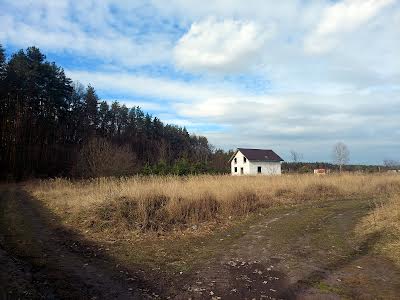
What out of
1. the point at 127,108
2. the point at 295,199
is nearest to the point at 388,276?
the point at 295,199

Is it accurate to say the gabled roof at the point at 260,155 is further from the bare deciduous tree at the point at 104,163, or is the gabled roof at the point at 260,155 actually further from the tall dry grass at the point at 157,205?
the tall dry grass at the point at 157,205

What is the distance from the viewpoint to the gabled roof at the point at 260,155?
61.8 m

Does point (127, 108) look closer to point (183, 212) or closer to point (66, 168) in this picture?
point (66, 168)

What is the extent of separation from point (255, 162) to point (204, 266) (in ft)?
181

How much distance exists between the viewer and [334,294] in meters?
5.54

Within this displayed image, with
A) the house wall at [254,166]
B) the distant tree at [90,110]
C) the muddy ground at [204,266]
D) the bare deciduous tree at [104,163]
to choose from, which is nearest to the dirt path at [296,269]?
the muddy ground at [204,266]

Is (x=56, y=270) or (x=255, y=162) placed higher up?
(x=255, y=162)

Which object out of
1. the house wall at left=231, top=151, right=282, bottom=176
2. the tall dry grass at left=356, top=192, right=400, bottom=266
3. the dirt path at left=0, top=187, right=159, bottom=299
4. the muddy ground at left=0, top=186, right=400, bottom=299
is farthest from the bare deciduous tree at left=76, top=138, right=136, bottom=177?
the house wall at left=231, top=151, right=282, bottom=176

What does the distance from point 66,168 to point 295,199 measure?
111ft

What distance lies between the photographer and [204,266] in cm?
724

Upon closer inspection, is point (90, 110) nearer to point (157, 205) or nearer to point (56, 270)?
point (157, 205)

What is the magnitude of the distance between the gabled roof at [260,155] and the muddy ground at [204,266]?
166 ft

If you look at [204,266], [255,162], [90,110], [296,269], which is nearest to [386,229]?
[296,269]

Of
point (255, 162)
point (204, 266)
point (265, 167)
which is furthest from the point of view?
point (265, 167)
